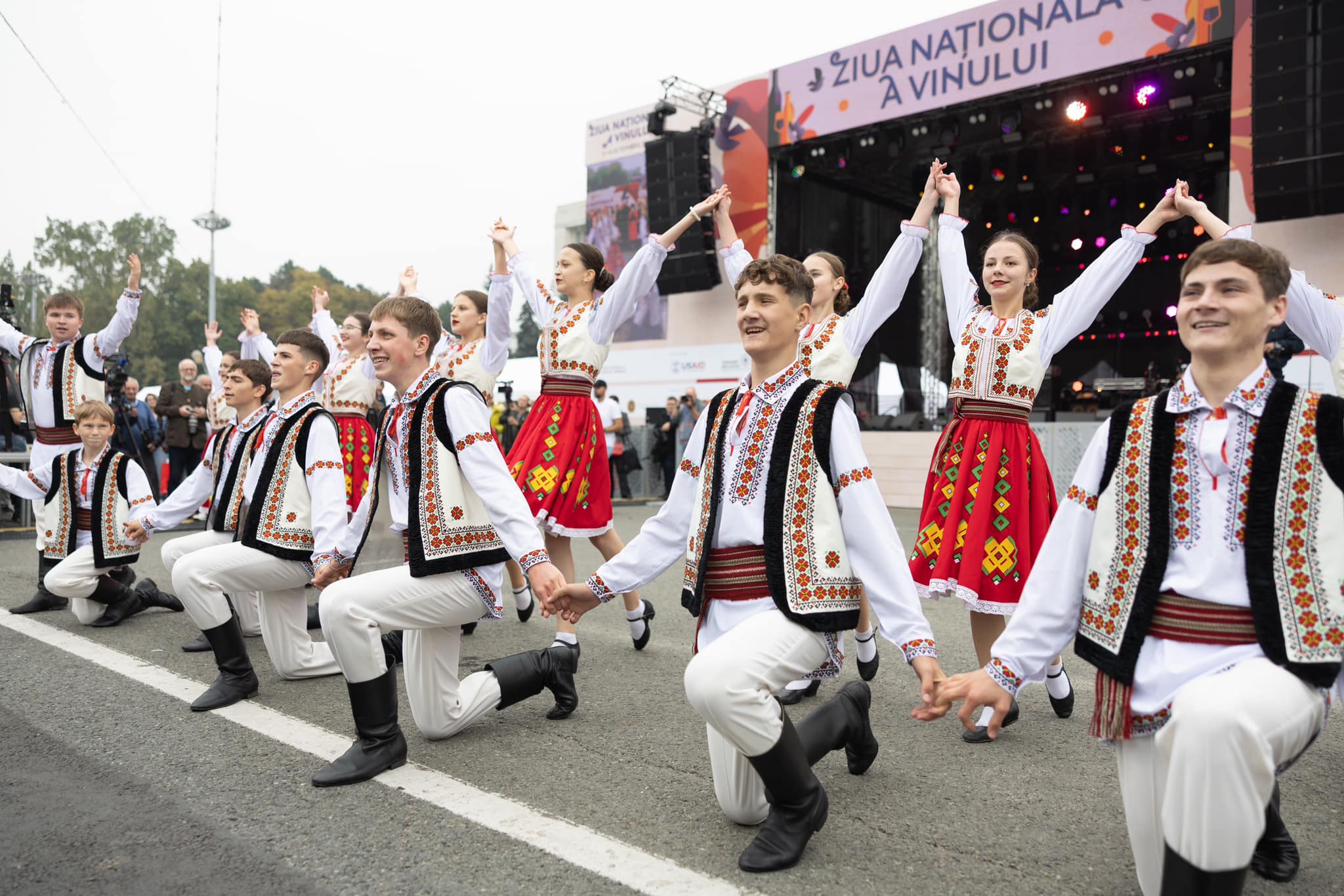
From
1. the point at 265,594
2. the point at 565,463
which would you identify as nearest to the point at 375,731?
the point at 265,594

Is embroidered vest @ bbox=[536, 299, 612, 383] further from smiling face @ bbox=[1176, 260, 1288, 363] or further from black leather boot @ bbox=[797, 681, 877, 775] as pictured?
smiling face @ bbox=[1176, 260, 1288, 363]

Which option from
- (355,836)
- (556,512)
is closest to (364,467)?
(556,512)

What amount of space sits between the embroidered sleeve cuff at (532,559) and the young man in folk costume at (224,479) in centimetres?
196

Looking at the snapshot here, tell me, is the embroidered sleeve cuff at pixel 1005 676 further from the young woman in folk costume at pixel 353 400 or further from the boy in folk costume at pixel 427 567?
the young woman in folk costume at pixel 353 400

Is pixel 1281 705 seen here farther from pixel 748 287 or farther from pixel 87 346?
pixel 87 346

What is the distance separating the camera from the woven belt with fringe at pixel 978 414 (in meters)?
4.22

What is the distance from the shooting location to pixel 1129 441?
7.75 ft

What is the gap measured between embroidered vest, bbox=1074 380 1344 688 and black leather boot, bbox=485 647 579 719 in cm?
221

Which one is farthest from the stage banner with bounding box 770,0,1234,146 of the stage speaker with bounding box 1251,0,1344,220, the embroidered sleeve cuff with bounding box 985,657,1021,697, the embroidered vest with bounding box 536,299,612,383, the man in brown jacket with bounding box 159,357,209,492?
the embroidered sleeve cuff with bounding box 985,657,1021,697

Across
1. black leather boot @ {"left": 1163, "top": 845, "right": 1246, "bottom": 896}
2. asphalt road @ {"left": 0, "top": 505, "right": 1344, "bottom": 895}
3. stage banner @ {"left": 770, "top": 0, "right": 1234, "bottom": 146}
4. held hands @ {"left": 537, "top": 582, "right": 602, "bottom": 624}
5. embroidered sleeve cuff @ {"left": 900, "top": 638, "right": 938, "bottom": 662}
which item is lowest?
asphalt road @ {"left": 0, "top": 505, "right": 1344, "bottom": 895}

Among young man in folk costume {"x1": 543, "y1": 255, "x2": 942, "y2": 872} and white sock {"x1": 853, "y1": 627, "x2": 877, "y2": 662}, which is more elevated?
young man in folk costume {"x1": 543, "y1": 255, "x2": 942, "y2": 872}

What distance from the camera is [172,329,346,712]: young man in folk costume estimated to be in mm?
4207

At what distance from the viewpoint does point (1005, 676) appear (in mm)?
2322

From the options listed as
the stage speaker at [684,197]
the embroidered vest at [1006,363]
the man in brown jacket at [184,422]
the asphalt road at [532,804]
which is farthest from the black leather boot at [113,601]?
the stage speaker at [684,197]
